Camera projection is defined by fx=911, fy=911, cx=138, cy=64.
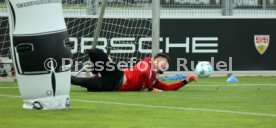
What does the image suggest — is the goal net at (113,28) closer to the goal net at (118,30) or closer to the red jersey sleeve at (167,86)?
the goal net at (118,30)

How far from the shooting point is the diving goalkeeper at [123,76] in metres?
13.9

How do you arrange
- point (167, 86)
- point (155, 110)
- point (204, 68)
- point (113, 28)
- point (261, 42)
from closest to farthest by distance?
point (155, 110), point (167, 86), point (204, 68), point (113, 28), point (261, 42)

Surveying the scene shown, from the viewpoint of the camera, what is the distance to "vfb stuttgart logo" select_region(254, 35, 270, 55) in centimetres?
2000

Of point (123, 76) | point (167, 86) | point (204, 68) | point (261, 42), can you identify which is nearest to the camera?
→ point (123, 76)

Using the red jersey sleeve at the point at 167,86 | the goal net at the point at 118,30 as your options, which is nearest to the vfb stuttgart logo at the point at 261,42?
the goal net at the point at 118,30

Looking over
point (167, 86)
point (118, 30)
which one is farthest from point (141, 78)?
point (118, 30)

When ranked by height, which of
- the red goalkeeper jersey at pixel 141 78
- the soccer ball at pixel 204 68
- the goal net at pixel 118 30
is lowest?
the soccer ball at pixel 204 68

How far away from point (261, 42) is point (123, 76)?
6.71 m

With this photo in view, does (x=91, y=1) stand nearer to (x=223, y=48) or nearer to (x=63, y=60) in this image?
(x=223, y=48)

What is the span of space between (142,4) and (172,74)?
162 centimetres

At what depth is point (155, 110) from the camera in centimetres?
1052

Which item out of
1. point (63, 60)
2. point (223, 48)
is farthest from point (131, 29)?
point (63, 60)

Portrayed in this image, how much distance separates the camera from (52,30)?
10141mm

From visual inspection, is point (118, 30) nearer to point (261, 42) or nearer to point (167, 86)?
point (261, 42)
